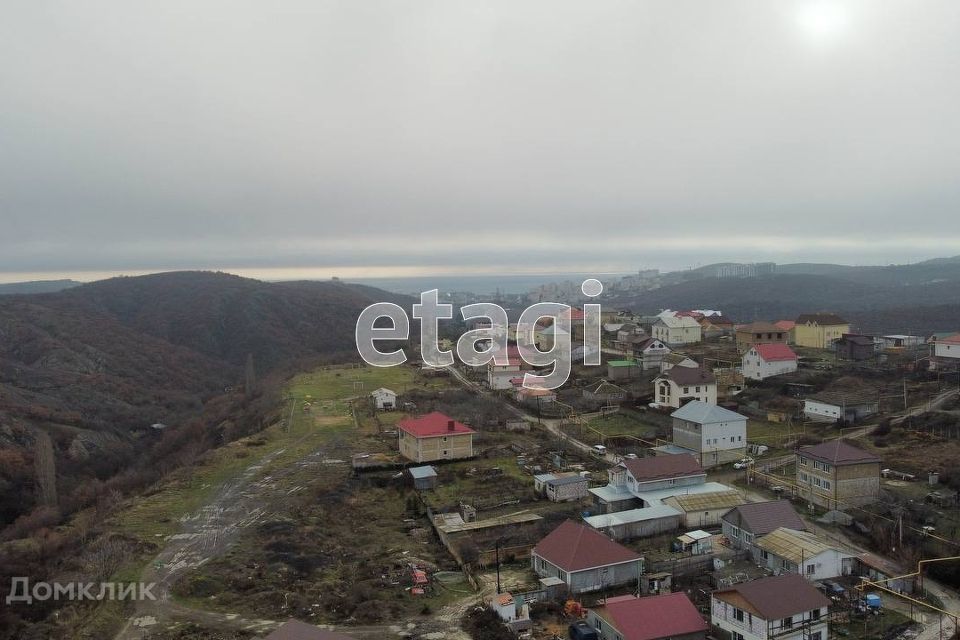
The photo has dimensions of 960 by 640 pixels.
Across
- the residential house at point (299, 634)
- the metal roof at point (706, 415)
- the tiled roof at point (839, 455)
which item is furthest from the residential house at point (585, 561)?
the metal roof at point (706, 415)

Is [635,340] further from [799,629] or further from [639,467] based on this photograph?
[799,629]

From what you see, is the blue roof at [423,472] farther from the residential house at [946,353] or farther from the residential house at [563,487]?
the residential house at [946,353]

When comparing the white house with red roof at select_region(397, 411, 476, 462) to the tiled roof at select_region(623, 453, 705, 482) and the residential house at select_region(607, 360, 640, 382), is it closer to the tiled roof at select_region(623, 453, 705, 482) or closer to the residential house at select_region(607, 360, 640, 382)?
the tiled roof at select_region(623, 453, 705, 482)

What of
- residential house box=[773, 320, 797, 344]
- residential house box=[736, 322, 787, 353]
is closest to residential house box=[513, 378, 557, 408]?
residential house box=[736, 322, 787, 353]

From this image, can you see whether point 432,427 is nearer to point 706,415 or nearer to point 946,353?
point 706,415

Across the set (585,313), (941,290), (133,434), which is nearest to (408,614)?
(133,434)

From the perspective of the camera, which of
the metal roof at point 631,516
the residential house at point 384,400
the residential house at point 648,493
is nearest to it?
the metal roof at point 631,516
